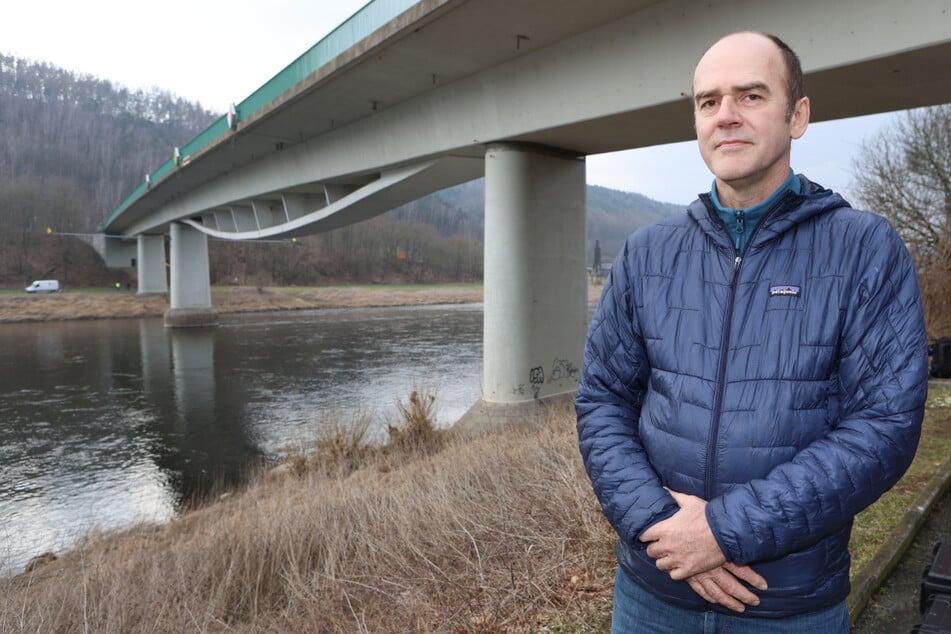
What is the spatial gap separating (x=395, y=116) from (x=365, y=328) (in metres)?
22.4

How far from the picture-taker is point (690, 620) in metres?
1.54

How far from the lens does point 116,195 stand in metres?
94.4

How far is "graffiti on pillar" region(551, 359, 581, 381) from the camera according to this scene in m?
10.7

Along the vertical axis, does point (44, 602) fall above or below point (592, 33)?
below

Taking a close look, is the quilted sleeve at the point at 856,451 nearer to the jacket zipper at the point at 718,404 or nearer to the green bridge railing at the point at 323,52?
the jacket zipper at the point at 718,404

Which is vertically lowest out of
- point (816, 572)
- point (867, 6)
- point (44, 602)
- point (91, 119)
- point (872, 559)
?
point (44, 602)

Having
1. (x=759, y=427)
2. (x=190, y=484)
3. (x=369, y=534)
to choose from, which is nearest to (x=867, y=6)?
(x=759, y=427)

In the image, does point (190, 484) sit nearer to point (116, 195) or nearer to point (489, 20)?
point (489, 20)

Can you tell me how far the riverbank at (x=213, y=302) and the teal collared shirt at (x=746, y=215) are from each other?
45496 mm

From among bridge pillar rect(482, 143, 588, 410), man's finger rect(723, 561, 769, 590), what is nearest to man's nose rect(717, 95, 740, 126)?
man's finger rect(723, 561, 769, 590)

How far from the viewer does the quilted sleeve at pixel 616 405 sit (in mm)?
1558

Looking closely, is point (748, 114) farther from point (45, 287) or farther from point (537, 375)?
point (45, 287)

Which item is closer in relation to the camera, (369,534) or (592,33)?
(369,534)

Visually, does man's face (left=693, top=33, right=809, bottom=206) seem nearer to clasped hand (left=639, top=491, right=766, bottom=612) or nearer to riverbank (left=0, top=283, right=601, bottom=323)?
clasped hand (left=639, top=491, right=766, bottom=612)
